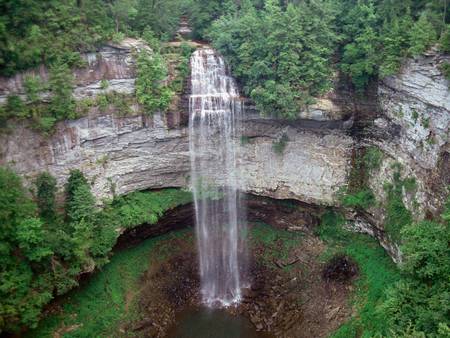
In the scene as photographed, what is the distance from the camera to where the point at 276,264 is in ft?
78.5

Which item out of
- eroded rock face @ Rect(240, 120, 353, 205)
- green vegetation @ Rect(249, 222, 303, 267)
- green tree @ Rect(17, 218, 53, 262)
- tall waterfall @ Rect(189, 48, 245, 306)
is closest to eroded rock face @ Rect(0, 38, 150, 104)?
tall waterfall @ Rect(189, 48, 245, 306)

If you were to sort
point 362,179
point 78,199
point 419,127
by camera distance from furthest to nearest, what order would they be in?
point 362,179 → point 78,199 → point 419,127

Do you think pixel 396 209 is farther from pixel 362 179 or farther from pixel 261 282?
pixel 261 282

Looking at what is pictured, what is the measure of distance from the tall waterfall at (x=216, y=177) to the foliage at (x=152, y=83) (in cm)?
155

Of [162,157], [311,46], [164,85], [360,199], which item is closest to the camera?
[311,46]

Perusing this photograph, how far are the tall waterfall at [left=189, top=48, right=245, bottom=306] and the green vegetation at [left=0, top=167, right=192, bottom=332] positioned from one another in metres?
2.79

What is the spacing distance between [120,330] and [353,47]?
57.5ft

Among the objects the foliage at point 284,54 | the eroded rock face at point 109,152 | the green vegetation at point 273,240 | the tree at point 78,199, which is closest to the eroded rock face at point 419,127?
the foliage at point 284,54

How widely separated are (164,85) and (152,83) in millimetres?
667

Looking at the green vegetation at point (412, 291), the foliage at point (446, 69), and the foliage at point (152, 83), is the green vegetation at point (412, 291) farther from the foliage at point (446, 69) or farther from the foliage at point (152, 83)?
the foliage at point (152, 83)

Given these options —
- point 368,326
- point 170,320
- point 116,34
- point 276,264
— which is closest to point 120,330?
point 170,320

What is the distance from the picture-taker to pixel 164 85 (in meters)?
21.8

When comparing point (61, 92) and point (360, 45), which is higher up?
point (360, 45)

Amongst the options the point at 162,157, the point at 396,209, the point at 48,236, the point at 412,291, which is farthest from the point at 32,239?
the point at 396,209
